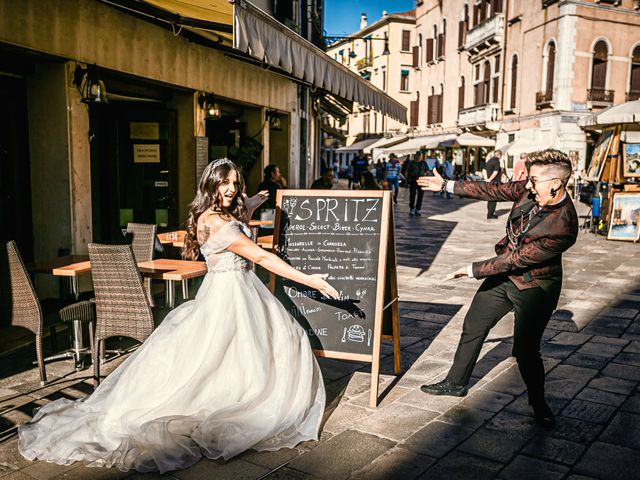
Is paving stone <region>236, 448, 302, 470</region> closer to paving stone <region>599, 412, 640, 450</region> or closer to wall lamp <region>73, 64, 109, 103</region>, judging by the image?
paving stone <region>599, 412, 640, 450</region>

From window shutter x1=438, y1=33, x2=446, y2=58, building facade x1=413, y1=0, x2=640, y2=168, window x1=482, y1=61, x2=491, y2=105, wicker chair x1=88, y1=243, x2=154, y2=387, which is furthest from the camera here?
window shutter x1=438, y1=33, x2=446, y2=58

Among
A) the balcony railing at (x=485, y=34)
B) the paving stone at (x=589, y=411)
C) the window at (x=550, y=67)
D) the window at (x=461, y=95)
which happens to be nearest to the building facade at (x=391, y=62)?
the window at (x=461, y=95)

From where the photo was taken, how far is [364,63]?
53.4 meters

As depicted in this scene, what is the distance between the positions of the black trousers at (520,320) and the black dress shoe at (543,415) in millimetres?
39

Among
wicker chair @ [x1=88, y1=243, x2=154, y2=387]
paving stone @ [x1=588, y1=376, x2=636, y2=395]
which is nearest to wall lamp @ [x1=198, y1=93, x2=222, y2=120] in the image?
wicker chair @ [x1=88, y1=243, x2=154, y2=387]

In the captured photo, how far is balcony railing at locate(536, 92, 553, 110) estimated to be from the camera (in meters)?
25.1

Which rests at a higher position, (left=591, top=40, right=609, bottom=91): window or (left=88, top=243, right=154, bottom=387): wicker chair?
(left=591, top=40, right=609, bottom=91): window

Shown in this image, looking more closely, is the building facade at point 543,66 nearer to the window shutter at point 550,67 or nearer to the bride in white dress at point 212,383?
A: the window shutter at point 550,67

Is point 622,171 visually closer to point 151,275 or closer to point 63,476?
point 151,275

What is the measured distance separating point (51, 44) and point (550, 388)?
17.4 ft

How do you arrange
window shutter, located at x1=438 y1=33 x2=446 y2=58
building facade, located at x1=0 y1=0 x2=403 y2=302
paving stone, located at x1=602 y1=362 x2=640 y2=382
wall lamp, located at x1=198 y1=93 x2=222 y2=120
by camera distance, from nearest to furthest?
1. paving stone, located at x1=602 y1=362 x2=640 y2=382
2. building facade, located at x1=0 y1=0 x2=403 y2=302
3. wall lamp, located at x1=198 y1=93 x2=222 y2=120
4. window shutter, located at x1=438 y1=33 x2=446 y2=58

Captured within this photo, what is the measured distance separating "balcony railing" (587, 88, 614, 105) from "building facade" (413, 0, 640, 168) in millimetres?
42

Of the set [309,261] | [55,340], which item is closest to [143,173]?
[55,340]

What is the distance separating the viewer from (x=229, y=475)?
3002 millimetres
